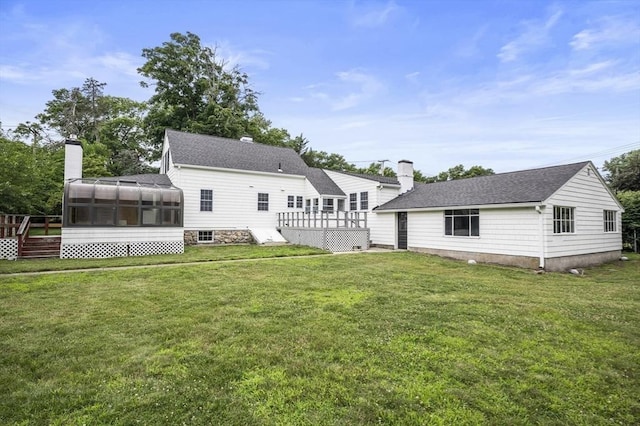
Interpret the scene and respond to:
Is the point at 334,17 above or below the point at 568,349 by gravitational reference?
above

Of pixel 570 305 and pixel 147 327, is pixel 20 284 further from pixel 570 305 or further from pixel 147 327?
pixel 570 305

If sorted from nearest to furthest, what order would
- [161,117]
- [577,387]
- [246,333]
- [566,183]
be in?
1. [577,387]
2. [246,333]
3. [566,183]
4. [161,117]

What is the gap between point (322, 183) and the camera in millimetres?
20922

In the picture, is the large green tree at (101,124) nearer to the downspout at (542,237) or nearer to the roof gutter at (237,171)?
the roof gutter at (237,171)

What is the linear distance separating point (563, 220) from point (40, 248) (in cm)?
2124

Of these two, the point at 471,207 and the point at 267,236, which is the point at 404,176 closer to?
the point at 471,207

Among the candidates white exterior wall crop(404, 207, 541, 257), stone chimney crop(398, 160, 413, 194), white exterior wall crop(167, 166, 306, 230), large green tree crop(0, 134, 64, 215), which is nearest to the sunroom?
white exterior wall crop(167, 166, 306, 230)

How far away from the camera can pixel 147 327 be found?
4750 millimetres

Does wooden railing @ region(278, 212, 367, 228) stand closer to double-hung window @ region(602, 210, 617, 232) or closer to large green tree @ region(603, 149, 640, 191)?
double-hung window @ region(602, 210, 617, 232)

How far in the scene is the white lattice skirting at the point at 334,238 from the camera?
15.9 metres

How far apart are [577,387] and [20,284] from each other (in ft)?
35.7

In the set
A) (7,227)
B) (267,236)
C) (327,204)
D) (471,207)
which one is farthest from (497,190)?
(7,227)

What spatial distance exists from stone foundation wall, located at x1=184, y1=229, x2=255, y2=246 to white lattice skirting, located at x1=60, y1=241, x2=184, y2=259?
101 inches

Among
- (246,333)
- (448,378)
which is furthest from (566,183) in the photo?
(246,333)
